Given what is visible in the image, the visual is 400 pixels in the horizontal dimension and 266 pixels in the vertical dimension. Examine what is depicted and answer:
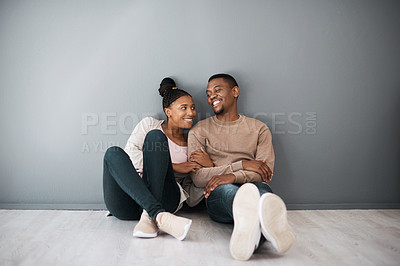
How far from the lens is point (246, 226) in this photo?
4.61ft

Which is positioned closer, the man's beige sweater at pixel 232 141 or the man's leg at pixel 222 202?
the man's leg at pixel 222 202

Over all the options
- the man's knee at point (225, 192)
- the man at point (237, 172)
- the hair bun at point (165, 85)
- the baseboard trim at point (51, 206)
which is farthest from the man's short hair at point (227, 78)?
the baseboard trim at point (51, 206)

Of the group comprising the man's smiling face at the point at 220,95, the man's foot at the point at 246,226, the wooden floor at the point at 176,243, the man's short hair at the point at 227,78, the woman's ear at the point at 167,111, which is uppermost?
the man's short hair at the point at 227,78

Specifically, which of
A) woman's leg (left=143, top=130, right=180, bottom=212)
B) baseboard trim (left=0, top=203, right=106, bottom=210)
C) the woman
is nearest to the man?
the woman

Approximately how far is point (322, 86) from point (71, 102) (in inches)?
77.0

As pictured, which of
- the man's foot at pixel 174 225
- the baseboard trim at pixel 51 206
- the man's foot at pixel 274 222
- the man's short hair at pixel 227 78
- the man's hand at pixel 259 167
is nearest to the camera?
the man's foot at pixel 274 222

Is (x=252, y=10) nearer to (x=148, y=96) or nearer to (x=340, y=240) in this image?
(x=148, y=96)

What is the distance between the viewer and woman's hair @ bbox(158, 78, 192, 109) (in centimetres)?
222

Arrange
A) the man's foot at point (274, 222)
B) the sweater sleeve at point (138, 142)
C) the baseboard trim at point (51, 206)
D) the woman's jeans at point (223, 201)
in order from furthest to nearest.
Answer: the baseboard trim at point (51, 206) → the sweater sleeve at point (138, 142) → the woman's jeans at point (223, 201) → the man's foot at point (274, 222)

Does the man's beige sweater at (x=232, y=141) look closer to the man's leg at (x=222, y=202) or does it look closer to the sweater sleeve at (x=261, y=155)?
the sweater sleeve at (x=261, y=155)

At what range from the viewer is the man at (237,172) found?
4.62 feet

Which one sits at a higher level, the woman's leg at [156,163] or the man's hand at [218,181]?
the woman's leg at [156,163]

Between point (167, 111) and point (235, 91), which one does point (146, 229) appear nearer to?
point (167, 111)

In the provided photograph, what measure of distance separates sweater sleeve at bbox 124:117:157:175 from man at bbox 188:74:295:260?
316mm
